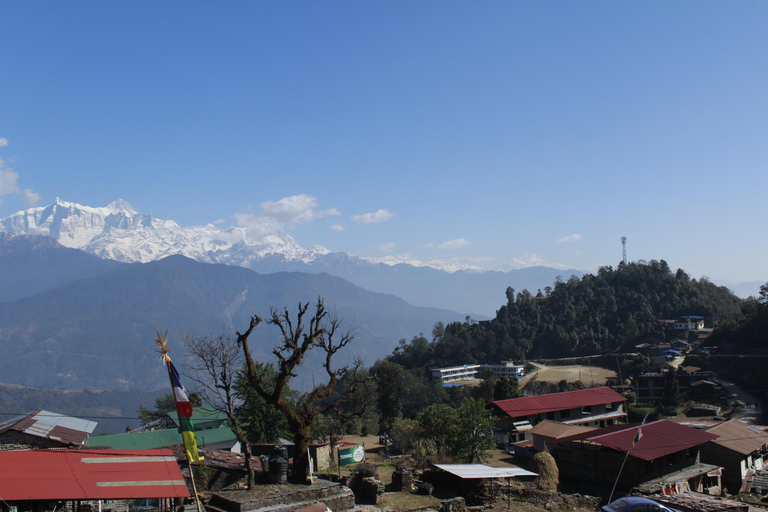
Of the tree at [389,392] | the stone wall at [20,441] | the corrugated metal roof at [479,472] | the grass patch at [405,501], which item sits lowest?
the tree at [389,392]

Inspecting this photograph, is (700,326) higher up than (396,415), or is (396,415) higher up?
(700,326)

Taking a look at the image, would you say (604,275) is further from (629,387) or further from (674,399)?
(674,399)

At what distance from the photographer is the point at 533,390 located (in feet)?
304

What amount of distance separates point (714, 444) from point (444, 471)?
54.8ft

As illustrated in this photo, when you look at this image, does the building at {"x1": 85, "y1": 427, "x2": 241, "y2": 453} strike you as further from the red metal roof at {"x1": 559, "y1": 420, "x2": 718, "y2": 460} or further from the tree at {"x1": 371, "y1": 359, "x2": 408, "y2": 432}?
the tree at {"x1": 371, "y1": 359, "x2": 408, "y2": 432}

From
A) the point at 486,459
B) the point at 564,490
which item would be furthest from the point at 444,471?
the point at 486,459

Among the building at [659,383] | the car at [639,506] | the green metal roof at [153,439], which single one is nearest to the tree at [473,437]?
the car at [639,506]

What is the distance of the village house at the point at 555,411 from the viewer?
40.2 meters

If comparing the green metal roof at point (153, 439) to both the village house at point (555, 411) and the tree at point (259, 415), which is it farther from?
the village house at point (555, 411)

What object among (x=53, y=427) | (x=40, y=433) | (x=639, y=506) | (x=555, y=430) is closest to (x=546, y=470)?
(x=639, y=506)

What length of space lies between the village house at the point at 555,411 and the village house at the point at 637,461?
40.5 ft

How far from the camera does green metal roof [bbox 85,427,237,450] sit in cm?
3190

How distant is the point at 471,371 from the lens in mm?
120438

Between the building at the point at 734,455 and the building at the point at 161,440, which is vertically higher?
the building at the point at 161,440
